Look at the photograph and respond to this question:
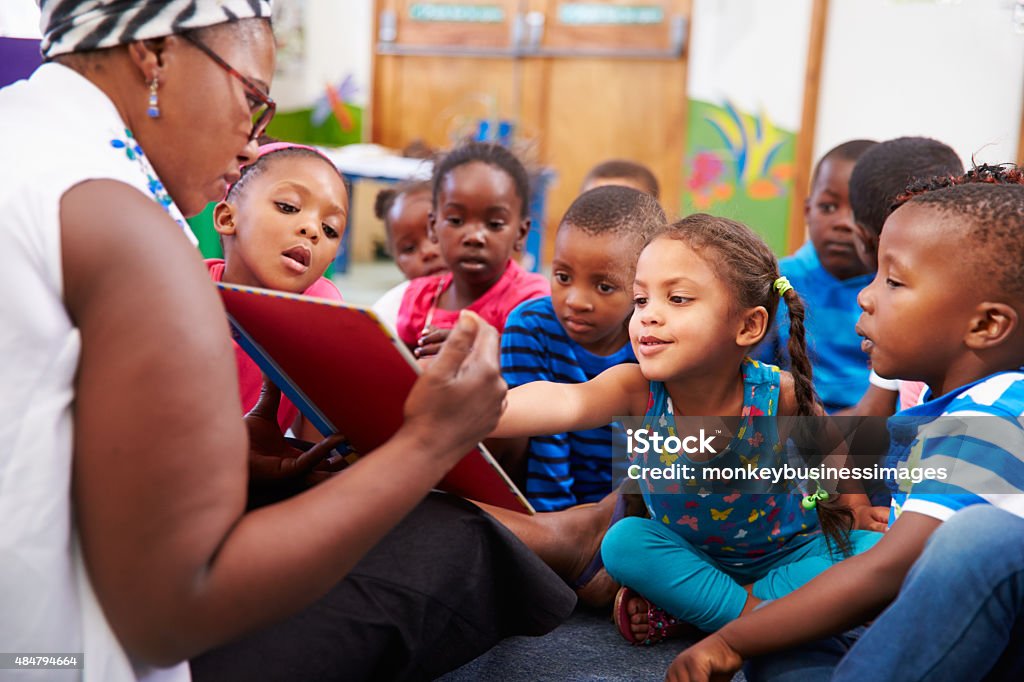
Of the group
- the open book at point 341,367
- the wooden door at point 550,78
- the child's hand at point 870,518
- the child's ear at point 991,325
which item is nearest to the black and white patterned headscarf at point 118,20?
the open book at point 341,367

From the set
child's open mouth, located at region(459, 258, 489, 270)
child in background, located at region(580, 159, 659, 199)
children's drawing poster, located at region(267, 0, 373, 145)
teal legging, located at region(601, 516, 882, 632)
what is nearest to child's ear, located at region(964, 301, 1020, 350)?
teal legging, located at region(601, 516, 882, 632)

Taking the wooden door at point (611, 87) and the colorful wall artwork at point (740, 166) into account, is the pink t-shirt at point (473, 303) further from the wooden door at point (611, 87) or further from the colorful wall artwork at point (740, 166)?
the wooden door at point (611, 87)

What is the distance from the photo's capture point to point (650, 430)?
1477mm

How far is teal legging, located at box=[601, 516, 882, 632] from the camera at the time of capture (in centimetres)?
148

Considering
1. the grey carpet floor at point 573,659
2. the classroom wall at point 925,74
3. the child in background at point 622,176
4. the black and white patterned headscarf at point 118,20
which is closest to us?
the black and white patterned headscarf at point 118,20

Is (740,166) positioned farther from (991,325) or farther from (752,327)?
(991,325)

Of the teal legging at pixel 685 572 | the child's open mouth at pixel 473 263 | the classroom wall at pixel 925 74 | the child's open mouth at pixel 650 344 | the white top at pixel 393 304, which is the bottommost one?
the teal legging at pixel 685 572

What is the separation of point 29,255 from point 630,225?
51.1 inches

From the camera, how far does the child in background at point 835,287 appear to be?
236cm

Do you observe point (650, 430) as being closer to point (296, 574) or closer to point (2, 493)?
point (296, 574)

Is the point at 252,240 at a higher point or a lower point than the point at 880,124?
lower

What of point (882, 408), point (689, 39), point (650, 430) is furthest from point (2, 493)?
point (689, 39)

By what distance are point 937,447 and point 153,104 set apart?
0.89 metres

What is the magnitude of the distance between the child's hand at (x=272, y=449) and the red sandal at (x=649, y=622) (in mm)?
594
